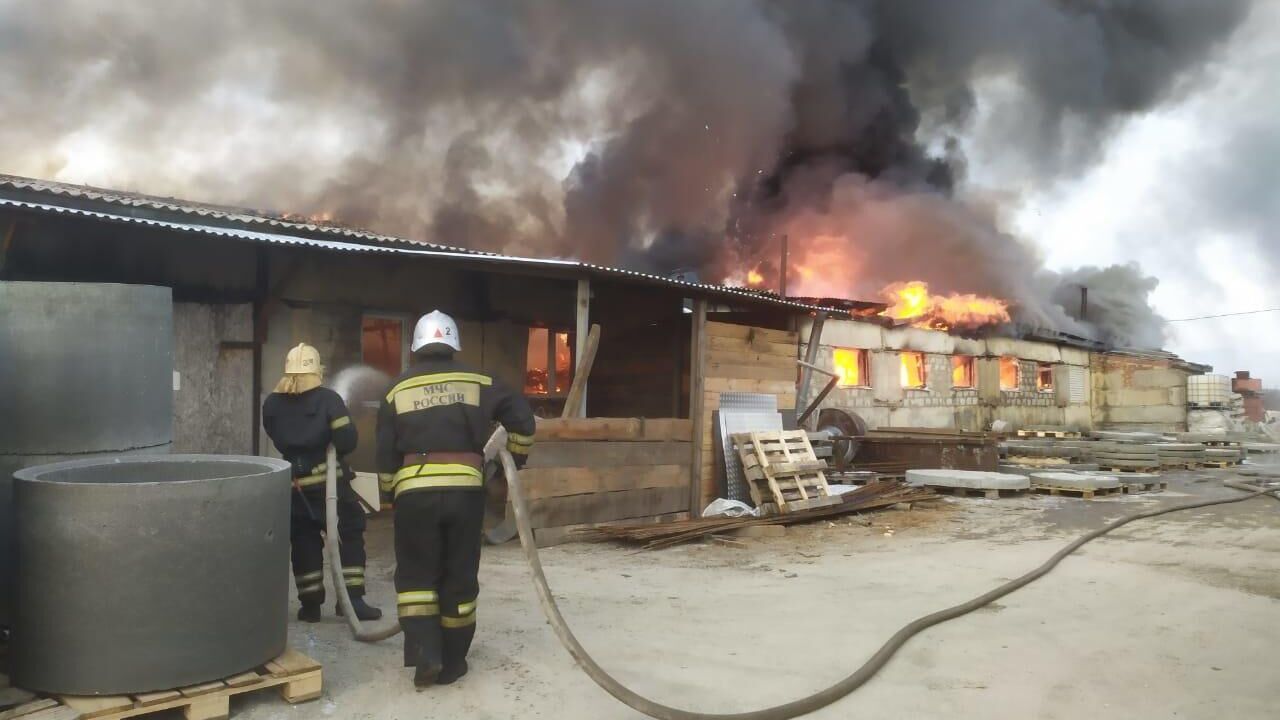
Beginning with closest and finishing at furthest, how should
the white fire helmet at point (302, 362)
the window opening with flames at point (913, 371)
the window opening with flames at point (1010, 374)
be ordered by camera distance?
1. the white fire helmet at point (302, 362)
2. the window opening with flames at point (913, 371)
3. the window opening with flames at point (1010, 374)

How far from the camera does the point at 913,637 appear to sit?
16.2 ft

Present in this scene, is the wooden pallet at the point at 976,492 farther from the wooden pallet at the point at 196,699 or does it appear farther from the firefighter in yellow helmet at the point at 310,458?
the wooden pallet at the point at 196,699

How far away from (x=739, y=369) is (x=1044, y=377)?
18476 mm

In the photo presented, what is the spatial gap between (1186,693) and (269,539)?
14.4ft

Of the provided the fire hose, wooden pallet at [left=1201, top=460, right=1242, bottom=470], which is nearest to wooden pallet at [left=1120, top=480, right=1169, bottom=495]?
wooden pallet at [left=1201, top=460, right=1242, bottom=470]

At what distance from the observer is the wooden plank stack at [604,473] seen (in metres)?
8.20

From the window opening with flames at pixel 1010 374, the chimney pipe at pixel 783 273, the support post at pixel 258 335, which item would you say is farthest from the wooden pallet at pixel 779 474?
the chimney pipe at pixel 783 273

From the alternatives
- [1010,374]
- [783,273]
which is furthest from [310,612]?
[783,273]

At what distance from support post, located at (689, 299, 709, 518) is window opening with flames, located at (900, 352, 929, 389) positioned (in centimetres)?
1178

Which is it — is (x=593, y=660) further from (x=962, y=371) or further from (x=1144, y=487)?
(x=962, y=371)

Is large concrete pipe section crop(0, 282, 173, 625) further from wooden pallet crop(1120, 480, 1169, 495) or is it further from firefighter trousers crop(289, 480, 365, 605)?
wooden pallet crop(1120, 480, 1169, 495)

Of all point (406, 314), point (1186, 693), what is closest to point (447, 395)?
point (1186, 693)

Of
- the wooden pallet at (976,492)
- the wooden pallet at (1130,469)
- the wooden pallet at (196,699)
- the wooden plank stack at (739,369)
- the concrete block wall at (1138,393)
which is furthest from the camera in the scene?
the concrete block wall at (1138,393)

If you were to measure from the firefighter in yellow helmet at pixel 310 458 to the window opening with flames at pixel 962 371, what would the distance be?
757 inches
